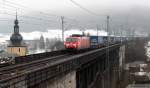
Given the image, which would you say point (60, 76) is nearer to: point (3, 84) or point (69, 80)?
point (69, 80)

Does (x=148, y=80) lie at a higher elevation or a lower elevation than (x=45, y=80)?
lower

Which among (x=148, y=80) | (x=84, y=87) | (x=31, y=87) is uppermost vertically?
(x=31, y=87)

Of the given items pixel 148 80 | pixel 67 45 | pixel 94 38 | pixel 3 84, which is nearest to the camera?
pixel 3 84

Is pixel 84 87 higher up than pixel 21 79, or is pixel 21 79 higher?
pixel 21 79

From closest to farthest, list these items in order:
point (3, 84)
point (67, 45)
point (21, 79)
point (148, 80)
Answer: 1. point (3, 84)
2. point (21, 79)
3. point (67, 45)
4. point (148, 80)

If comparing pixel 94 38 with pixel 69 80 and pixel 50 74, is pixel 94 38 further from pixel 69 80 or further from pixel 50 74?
pixel 50 74

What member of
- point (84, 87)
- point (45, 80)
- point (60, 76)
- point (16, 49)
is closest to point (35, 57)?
point (84, 87)

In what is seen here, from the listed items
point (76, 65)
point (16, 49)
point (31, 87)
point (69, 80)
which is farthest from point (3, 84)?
point (16, 49)

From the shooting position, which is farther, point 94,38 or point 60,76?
point 94,38

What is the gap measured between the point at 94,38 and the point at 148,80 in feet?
73.0

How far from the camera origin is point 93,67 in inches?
1850

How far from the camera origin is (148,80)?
86562mm

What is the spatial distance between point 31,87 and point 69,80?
8351mm

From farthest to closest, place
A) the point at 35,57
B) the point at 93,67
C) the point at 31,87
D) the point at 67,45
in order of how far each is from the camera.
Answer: the point at 67,45 < the point at 93,67 < the point at 35,57 < the point at 31,87
